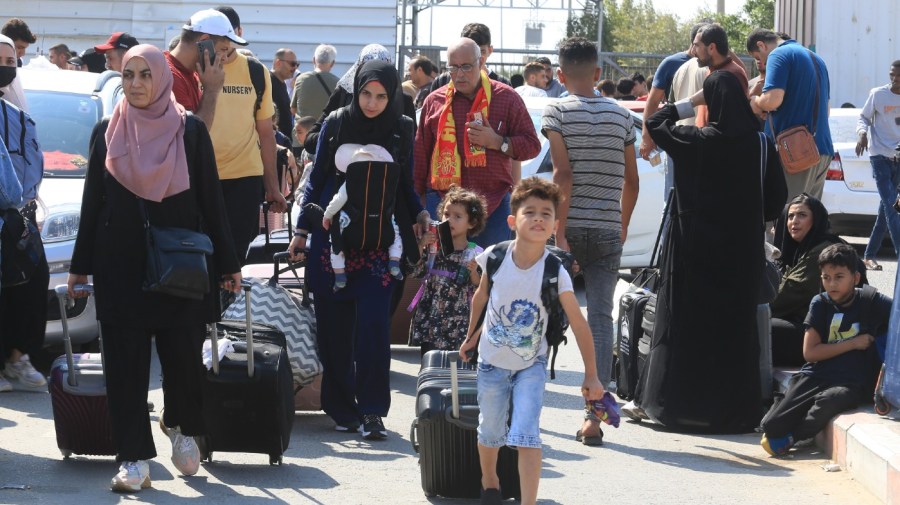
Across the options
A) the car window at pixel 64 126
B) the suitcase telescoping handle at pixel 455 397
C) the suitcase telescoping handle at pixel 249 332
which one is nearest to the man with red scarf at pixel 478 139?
the suitcase telescoping handle at pixel 249 332

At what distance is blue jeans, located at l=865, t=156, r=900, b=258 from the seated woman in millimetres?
4873

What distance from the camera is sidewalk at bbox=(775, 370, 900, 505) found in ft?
20.6

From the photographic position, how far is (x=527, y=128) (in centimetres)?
843

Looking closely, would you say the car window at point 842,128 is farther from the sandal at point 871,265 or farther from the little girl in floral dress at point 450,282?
the little girl in floral dress at point 450,282

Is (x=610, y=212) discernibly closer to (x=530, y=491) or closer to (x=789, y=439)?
(x=789, y=439)

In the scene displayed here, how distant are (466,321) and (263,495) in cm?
225

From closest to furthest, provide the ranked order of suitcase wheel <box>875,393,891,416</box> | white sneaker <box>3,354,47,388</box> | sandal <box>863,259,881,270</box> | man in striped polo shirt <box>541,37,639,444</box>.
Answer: suitcase wheel <box>875,393,891,416</box>
man in striped polo shirt <box>541,37,639,444</box>
white sneaker <box>3,354,47,388</box>
sandal <box>863,259,881,270</box>

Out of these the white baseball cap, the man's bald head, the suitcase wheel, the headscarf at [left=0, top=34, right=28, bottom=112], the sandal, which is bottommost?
the suitcase wheel

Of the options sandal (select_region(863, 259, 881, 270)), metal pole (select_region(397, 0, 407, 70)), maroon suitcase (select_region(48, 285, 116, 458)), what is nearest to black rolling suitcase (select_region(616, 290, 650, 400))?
maroon suitcase (select_region(48, 285, 116, 458))

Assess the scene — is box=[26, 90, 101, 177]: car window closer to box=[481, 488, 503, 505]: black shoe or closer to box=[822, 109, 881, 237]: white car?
box=[481, 488, 503, 505]: black shoe

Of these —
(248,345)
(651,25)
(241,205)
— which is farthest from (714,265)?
(651,25)

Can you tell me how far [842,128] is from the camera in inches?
640

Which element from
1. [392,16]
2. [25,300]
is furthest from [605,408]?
[392,16]

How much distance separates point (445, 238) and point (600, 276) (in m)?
0.86
